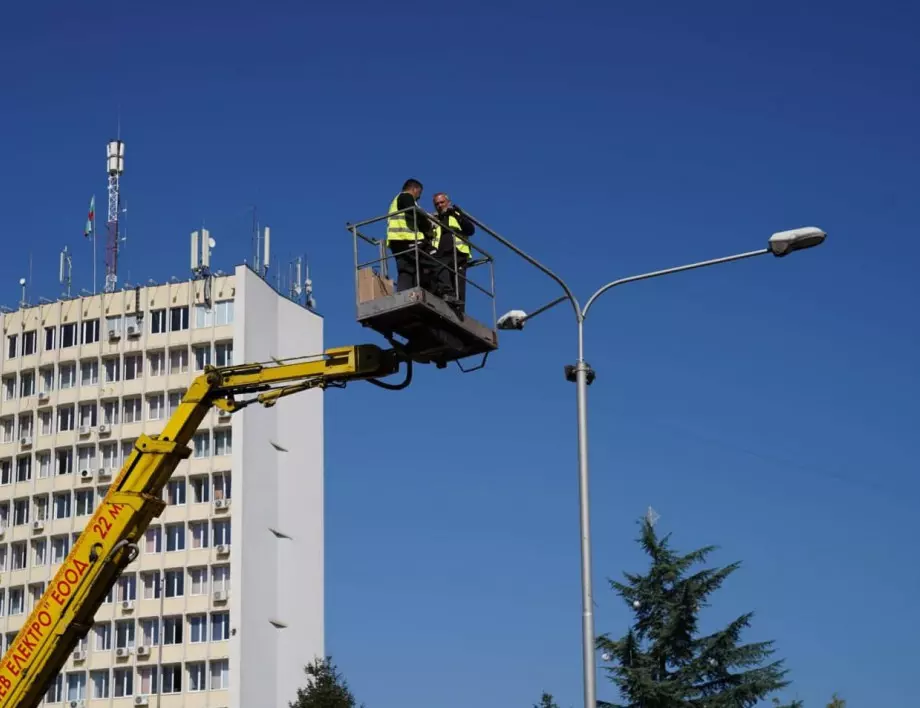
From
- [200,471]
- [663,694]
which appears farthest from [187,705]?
[663,694]

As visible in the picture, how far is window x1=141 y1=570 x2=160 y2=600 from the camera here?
268 ft

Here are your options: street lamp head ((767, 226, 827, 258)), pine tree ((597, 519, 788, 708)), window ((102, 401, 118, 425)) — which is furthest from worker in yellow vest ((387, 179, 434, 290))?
window ((102, 401, 118, 425))

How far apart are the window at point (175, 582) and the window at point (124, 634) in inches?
112

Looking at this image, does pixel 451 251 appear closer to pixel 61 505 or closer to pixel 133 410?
pixel 133 410

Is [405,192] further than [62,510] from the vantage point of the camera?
No

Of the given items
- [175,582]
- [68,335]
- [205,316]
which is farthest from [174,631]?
[68,335]

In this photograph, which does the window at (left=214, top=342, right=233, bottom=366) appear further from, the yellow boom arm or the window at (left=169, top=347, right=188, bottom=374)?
the yellow boom arm

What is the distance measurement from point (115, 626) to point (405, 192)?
6477cm

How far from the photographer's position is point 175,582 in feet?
267

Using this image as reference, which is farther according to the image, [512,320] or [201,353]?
[201,353]

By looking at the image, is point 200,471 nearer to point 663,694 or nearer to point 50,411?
point 50,411

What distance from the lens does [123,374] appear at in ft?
282

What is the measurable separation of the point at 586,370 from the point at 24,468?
6993 cm

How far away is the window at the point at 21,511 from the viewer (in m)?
86.9
